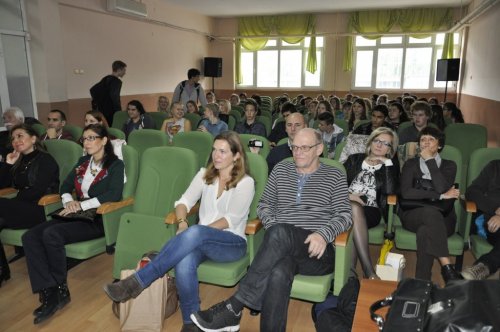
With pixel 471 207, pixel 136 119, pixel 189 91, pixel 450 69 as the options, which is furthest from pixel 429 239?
pixel 450 69

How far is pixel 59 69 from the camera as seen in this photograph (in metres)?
6.65

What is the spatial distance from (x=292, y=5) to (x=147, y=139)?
25.8 feet

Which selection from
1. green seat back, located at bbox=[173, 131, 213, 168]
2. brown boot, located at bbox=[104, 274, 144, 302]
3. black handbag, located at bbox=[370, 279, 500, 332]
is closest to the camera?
black handbag, located at bbox=[370, 279, 500, 332]

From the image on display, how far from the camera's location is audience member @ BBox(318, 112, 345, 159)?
171 inches

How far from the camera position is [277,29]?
12023 millimetres

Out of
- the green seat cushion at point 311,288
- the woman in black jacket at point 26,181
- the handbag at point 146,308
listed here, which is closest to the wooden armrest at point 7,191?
the woman in black jacket at point 26,181

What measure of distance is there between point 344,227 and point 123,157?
1.65 meters

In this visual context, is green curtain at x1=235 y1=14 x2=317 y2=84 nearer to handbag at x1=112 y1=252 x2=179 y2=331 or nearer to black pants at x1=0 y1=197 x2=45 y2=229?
black pants at x1=0 y1=197 x2=45 y2=229

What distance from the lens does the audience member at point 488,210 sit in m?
2.30

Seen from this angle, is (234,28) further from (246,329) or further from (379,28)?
(246,329)

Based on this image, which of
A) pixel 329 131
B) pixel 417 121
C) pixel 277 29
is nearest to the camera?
pixel 417 121

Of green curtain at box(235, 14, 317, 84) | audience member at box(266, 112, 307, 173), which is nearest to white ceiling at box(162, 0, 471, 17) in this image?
green curtain at box(235, 14, 317, 84)

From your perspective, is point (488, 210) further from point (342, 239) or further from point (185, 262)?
point (185, 262)

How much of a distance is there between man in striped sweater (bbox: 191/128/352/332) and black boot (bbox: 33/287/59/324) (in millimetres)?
1035
